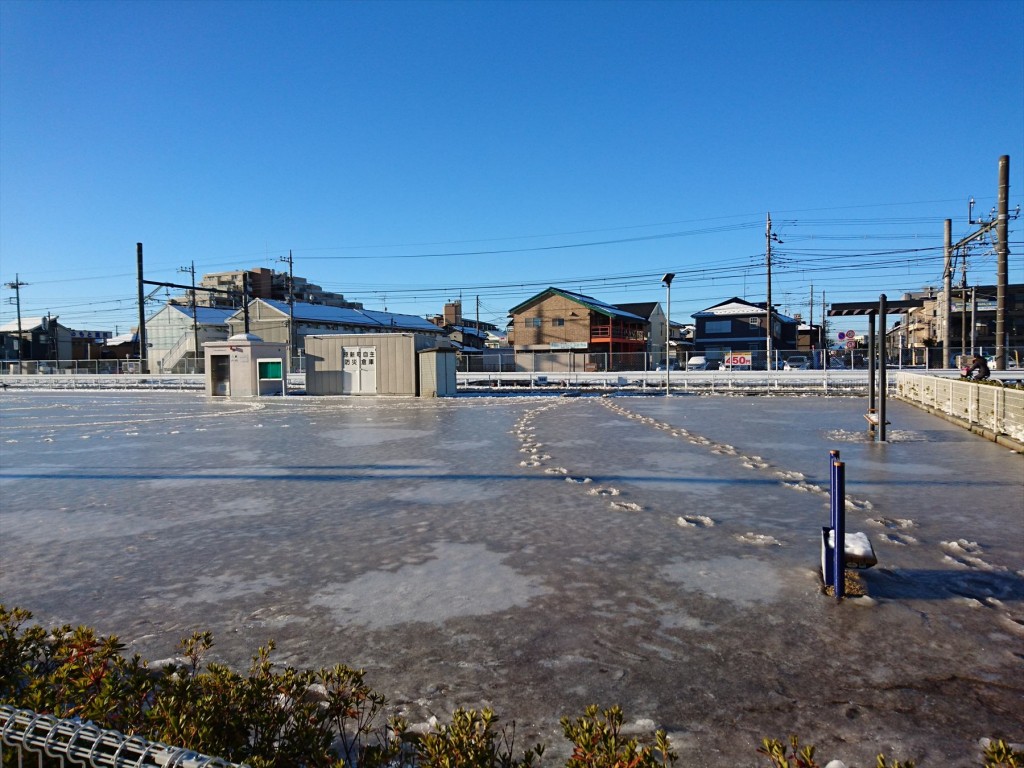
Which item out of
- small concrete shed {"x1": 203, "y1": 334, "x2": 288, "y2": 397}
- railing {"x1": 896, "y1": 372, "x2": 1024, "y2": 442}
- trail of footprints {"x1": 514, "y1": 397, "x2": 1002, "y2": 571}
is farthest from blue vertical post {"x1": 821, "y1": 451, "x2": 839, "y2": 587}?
small concrete shed {"x1": 203, "y1": 334, "x2": 288, "y2": 397}

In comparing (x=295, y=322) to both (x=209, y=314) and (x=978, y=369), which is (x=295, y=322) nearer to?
(x=209, y=314)

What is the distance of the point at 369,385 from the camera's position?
1240 inches

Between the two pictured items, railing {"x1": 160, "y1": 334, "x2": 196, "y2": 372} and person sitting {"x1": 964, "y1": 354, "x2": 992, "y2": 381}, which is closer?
person sitting {"x1": 964, "y1": 354, "x2": 992, "y2": 381}

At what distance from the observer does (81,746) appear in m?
2.24

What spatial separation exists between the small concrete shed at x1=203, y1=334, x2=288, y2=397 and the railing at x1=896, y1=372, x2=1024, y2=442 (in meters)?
26.8

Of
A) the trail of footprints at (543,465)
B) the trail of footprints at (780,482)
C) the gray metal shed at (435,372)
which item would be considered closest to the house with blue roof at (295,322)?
the gray metal shed at (435,372)

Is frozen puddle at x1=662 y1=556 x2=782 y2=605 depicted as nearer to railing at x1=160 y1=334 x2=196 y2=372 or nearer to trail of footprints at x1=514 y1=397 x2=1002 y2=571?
trail of footprints at x1=514 y1=397 x2=1002 y2=571

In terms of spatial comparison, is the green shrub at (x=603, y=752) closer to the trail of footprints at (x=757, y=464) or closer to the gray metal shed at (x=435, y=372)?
the trail of footprints at (x=757, y=464)

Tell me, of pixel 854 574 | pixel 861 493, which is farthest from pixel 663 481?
pixel 854 574

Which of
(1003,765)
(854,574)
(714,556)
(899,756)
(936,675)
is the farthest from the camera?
(714,556)

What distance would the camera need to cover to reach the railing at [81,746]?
210 centimetres

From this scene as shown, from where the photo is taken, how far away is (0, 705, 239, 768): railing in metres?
2.10

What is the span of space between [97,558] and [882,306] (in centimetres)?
1324

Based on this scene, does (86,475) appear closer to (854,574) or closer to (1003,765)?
(854,574)
